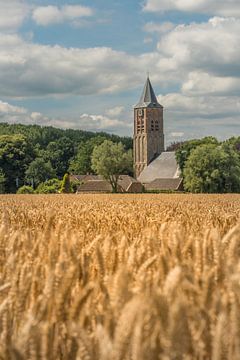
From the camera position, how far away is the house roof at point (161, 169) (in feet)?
401

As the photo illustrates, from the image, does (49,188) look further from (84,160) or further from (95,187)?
(84,160)

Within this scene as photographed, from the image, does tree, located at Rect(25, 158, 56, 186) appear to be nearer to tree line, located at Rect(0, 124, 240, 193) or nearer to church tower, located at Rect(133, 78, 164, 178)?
tree line, located at Rect(0, 124, 240, 193)

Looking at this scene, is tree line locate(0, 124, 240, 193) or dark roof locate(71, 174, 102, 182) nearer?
A: tree line locate(0, 124, 240, 193)

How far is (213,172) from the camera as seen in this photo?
7512 centimetres

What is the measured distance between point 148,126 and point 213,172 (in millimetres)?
72473

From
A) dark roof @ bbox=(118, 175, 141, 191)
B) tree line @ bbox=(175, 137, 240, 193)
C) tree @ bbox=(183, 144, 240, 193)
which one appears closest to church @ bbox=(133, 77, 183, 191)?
dark roof @ bbox=(118, 175, 141, 191)

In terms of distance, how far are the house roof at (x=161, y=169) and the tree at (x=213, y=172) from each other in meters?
42.2

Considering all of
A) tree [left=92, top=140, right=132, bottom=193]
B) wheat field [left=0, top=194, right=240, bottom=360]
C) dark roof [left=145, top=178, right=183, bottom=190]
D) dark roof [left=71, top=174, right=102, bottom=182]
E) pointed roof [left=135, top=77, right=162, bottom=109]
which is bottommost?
wheat field [left=0, top=194, right=240, bottom=360]

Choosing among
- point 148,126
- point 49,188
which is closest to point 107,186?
point 49,188

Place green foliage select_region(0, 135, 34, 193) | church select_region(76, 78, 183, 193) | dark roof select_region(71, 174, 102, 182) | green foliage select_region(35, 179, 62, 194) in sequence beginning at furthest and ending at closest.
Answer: dark roof select_region(71, 174, 102, 182) < church select_region(76, 78, 183, 193) < green foliage select_region(0, 135, 34, 193) < green foliage select_region(35, 179, 62, 194)

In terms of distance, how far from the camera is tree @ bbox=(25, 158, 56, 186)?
105812mm

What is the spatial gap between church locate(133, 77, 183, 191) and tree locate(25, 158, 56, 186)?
22186mm

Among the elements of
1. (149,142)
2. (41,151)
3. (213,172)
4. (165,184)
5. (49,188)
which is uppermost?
(149,142)

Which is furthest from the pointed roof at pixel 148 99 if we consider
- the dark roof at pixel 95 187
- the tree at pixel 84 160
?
the dark roof at pixel 95 187
